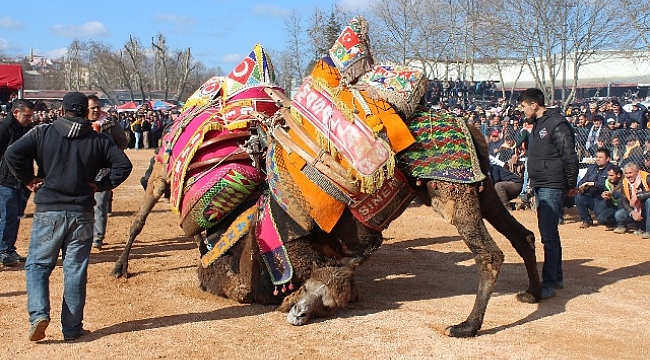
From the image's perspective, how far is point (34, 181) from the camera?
5.18m

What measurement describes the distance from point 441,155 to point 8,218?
5250 millimetres

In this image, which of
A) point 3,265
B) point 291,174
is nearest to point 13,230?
point 3,265

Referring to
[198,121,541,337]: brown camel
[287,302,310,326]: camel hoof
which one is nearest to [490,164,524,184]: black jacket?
[198,121,541,337]: brown camel

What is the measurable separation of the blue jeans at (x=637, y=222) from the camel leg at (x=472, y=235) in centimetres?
580

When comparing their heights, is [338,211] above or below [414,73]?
below

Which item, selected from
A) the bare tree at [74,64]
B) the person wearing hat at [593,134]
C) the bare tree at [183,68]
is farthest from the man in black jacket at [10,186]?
the bare tree at [74,64]

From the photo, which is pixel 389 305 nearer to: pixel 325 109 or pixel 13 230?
pixel 325 109

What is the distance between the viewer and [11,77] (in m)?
24.6

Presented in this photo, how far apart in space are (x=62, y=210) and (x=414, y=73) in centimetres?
290

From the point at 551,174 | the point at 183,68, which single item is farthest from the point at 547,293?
the point at 183,68

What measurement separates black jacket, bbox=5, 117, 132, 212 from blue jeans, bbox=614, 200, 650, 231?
8066 millimetres

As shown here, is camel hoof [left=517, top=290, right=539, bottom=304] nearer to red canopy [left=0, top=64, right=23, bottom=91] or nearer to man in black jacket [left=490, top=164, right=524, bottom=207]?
man in black jacket [left=490, top=164, right=524, bottom=207]

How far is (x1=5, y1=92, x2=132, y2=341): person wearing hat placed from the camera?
4.89 metres

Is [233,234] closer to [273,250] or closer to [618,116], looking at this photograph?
[273,250]
